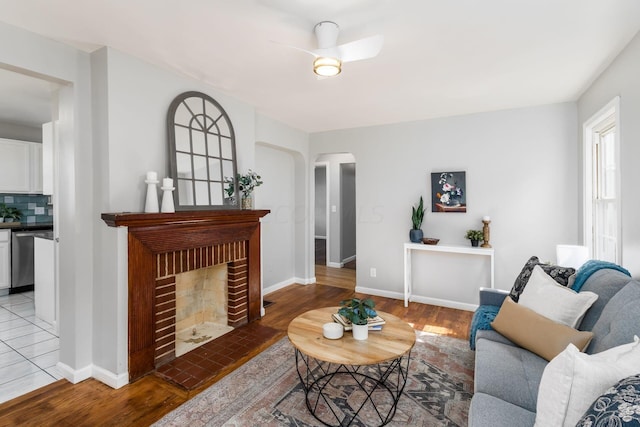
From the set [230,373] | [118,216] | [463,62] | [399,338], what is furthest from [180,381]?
[463,62]

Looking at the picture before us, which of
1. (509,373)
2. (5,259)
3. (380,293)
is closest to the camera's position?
(509,373)

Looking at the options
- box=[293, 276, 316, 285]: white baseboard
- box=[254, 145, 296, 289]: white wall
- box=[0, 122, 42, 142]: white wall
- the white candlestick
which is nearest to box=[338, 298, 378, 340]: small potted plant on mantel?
the white candlestick

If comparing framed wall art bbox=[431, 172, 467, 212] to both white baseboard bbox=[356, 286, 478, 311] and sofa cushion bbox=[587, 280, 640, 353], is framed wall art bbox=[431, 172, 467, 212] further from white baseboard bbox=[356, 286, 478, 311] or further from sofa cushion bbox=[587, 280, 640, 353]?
sofa cushion bbox=[587, 280, 640, 353]

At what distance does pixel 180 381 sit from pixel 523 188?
3784mm

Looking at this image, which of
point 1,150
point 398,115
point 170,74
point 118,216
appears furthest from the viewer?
point 1,150

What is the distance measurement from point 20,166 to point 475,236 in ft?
19.9

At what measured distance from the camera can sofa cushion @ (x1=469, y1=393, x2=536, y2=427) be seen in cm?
118

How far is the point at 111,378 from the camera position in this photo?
2156mm

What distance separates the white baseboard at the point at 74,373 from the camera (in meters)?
2.21

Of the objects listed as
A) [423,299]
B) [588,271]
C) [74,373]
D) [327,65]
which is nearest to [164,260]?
[74,373]

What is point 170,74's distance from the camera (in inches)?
101

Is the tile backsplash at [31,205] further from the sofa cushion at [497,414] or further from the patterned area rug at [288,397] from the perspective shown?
the sofa cushion at [497,414]

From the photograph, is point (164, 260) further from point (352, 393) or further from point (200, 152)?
point (352, 393)

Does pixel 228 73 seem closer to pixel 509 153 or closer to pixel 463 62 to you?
pixel 463 62
